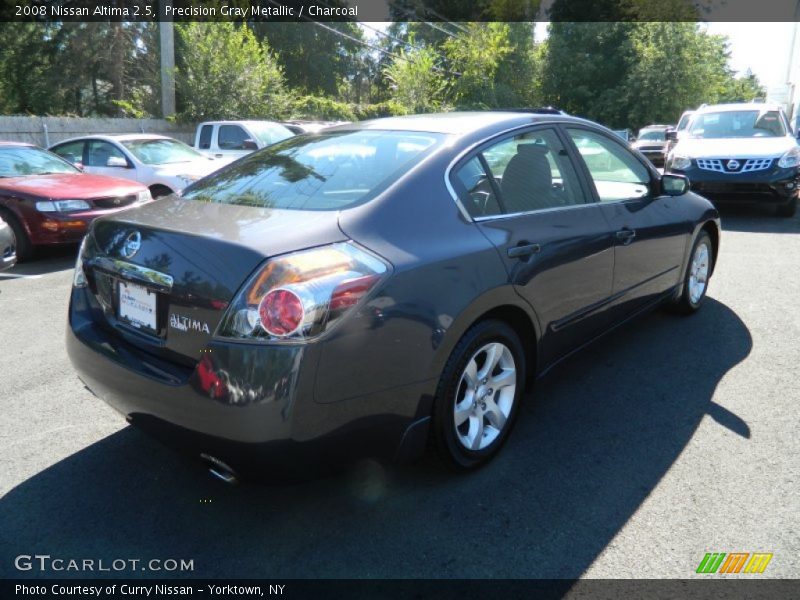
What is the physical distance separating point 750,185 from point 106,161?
9962 millimetres

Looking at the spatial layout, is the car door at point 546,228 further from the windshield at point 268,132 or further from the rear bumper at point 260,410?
the windshield at point 268,132

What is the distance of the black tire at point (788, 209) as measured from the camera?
9938 millimetres

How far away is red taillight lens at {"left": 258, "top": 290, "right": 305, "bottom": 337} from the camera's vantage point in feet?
7.11

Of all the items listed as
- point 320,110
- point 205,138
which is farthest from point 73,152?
point 320,110

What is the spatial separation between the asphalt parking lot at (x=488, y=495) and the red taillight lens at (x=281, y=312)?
71 centimetres

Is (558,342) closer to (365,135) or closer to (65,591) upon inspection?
A: (365,135)

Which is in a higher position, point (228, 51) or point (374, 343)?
point (228, 51)

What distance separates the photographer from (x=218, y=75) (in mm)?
19781

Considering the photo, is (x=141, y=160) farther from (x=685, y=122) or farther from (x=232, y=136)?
(x=685, y=122)

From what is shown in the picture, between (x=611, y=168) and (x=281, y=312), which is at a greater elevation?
(x=611, y=168)

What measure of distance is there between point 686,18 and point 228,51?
30.1 m

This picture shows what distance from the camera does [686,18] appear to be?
125ft

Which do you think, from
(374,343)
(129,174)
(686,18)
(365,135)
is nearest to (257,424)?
(374,343)

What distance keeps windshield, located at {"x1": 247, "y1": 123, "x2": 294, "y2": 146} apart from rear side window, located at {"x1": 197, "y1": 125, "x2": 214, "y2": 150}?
0.90 meters
